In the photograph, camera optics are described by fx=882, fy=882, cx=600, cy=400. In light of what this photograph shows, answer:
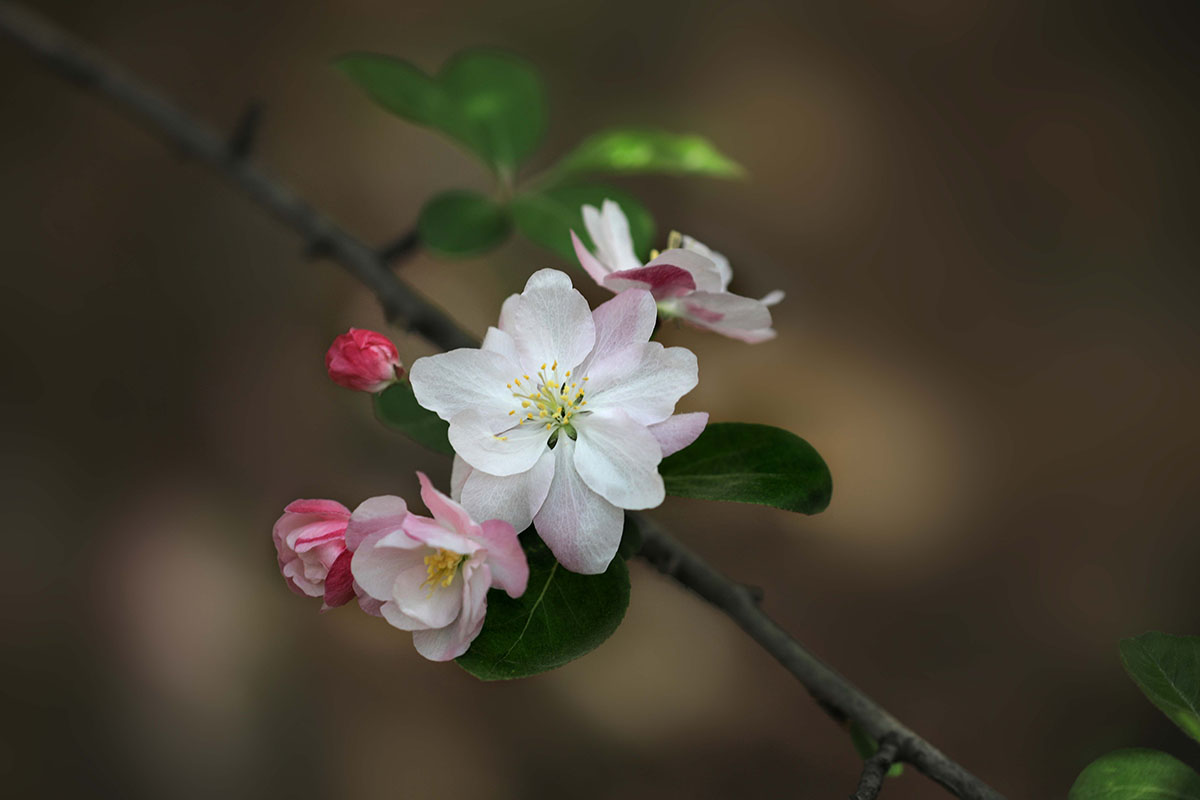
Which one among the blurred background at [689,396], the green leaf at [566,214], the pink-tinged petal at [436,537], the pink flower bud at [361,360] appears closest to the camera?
the pink-tinged petal at [436,537]

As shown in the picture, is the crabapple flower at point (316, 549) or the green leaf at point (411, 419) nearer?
the crabapple flower at point (316, 549)

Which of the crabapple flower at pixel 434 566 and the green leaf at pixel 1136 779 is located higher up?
the green leaf at pixel 1136 779

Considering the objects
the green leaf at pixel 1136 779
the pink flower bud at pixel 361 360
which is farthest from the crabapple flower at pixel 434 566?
the green leaf at pixel 1136 779

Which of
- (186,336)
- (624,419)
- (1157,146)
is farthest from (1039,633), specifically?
(186,336)

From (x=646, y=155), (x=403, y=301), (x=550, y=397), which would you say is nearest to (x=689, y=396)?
(x=646, y=155)

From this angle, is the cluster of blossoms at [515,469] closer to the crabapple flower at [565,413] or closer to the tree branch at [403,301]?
the crabapple flower at [565,413]

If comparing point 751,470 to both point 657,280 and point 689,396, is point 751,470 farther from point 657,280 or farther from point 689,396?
point 689,396

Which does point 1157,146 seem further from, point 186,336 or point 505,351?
point 186,336
